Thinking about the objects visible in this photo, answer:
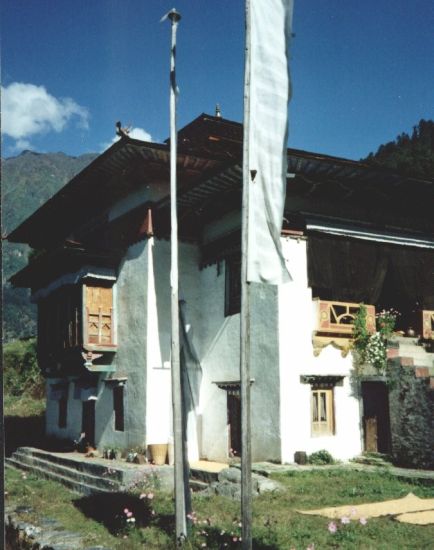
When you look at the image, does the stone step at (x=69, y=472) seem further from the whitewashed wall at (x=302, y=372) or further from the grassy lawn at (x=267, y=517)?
the whitewashed wall at (x=302, y=372)

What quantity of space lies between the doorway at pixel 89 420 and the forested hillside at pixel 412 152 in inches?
872

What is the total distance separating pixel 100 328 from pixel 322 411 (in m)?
7.14

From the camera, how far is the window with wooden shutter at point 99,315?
17.5 metres

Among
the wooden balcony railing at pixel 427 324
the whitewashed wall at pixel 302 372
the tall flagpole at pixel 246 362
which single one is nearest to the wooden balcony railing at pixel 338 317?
the whitewashed wall at pixel 302 372

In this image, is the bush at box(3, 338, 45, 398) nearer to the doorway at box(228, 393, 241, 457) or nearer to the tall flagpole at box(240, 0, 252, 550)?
the doorway at box(228, 393, 241, 457)

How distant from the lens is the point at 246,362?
597 centimetres

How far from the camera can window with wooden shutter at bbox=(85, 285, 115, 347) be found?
1750 centimetres

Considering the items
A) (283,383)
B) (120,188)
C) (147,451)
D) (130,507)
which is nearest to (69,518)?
(130,507)

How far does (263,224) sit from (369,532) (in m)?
4.57

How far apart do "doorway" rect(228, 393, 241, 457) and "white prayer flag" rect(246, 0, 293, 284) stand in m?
9.95

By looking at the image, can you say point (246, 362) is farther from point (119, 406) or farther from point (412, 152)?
point (412, 152)

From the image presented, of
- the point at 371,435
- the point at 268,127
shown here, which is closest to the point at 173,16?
the point at 268,127

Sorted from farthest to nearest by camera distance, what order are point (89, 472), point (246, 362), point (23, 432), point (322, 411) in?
1. point (23, 432)
2. point (89, 472)
3. point (322, 411)
4. point (246, 362)

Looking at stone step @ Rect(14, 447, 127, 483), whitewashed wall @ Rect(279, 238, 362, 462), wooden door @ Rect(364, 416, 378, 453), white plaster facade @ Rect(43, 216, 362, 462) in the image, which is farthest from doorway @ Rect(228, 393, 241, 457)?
wooden door @ Rect(364, 416, 378, 453)
